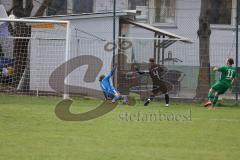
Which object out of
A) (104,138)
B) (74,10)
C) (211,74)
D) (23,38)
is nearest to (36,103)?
(23,38)

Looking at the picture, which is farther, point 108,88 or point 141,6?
point 141,6

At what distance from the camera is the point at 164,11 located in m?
32.6

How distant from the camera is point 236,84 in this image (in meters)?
23.9

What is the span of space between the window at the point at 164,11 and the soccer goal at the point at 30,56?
26.3 feet

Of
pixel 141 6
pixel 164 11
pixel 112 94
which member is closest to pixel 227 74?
pixel 112 94

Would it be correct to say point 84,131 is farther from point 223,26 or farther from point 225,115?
point 223,26

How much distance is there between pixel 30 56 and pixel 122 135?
40.9 feet

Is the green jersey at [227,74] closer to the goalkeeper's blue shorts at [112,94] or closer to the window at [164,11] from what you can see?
the goalkeeper's blue shorts at [112,94]

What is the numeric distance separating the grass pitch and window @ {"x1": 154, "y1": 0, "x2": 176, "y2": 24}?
12.7 meters

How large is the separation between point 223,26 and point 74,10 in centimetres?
788

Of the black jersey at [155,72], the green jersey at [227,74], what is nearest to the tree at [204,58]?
the black jersey at [155,72]

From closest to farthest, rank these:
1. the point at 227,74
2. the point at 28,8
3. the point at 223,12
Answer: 1. the point at 227,74
2. the point at 28,8
3. the point at 223,12

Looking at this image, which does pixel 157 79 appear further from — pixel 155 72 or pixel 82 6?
pixel 82 6

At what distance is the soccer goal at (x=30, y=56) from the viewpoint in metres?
24.3
